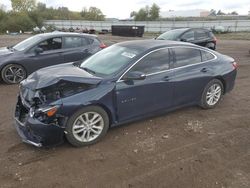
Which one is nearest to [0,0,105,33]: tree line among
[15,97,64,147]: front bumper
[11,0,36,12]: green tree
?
[11,0,36,12]: green tree

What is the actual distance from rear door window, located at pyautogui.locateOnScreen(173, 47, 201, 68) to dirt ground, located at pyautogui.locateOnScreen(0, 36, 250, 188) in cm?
111

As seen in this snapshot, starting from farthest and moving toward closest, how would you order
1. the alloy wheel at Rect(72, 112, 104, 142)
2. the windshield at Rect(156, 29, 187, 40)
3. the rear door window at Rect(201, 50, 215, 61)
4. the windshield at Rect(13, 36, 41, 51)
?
1. the windshield at Rect(156, 29, 187, 40)
2. the windshield at Rect(13, 36, 41, 51)
3. the rear door window at Rect(201, 50, 215, 61)
4. the alloy wheel at Rect(72, 112, 104, 142)

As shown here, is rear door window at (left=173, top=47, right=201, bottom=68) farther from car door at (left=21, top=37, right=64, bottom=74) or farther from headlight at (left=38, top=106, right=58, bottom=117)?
car door at (left=21, top=37, right=64, bottom=74)

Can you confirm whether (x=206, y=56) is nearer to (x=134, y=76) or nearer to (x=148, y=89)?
(x=148, y=89)

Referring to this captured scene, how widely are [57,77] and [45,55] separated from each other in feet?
14.6

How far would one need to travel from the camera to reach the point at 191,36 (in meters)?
12.4

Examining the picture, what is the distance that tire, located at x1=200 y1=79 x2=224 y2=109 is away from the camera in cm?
588

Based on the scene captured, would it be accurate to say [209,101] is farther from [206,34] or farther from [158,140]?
[206,34]

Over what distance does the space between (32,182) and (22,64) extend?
5.45 metres

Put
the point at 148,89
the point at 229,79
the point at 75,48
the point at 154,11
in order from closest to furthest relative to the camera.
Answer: the point at 148,89, the point at 229,79, the point at 75,48, the point at 154,11

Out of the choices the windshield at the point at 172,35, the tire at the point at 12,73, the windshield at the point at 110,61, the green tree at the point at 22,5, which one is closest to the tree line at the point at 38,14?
the green tree at the point at 22,5

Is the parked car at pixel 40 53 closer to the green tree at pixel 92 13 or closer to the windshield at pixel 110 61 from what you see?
the windshield at pixel 110 61

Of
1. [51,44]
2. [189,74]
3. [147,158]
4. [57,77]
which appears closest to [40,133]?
[57,77]

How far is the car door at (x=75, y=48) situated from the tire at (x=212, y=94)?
4.59 meters
